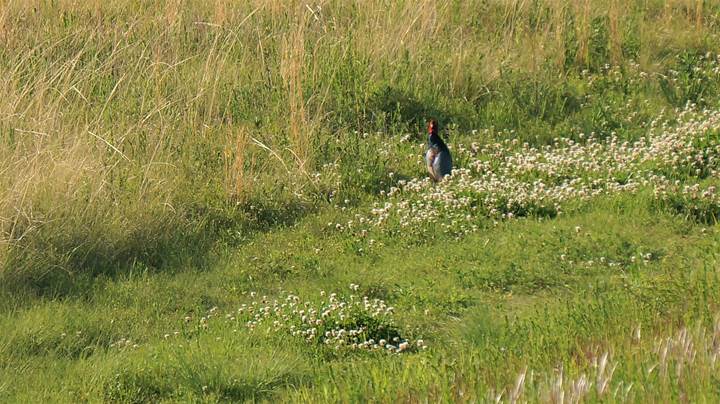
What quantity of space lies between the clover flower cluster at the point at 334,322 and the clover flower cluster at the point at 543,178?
5.08 ft

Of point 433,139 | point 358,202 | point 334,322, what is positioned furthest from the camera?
point 433,139

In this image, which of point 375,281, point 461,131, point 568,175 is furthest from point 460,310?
point 461,131

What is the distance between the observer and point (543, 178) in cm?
969

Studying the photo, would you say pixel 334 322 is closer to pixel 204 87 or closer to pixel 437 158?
pixel 437 158

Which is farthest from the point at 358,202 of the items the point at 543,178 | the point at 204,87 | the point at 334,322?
the point at 334,322

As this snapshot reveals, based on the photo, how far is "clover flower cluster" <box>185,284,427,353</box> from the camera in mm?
6816

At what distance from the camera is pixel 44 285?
7938 mm

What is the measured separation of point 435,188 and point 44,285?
313cm

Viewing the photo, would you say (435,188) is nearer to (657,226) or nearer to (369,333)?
(657,226)

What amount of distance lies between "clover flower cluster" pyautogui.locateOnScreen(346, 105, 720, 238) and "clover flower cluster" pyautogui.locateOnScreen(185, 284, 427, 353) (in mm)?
1550

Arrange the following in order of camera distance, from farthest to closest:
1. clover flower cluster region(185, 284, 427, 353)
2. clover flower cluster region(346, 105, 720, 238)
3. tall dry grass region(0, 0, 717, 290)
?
clover flower cluster region(346, 105, 720, 238)
tall dry grass region(0, 0, 717, 290)
clover flower cluster region(185, 284, 427, 353)

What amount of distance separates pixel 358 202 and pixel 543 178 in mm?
1499

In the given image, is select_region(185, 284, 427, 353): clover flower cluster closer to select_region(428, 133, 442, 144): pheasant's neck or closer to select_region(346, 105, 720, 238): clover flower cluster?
select_region(346, 105, 720, 238): clover flower cluster

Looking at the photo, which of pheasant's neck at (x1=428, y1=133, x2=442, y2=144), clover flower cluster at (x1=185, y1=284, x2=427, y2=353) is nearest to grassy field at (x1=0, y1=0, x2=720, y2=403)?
clover flower cluster at (x1=185, y1=284, x2=427, y2=353)
